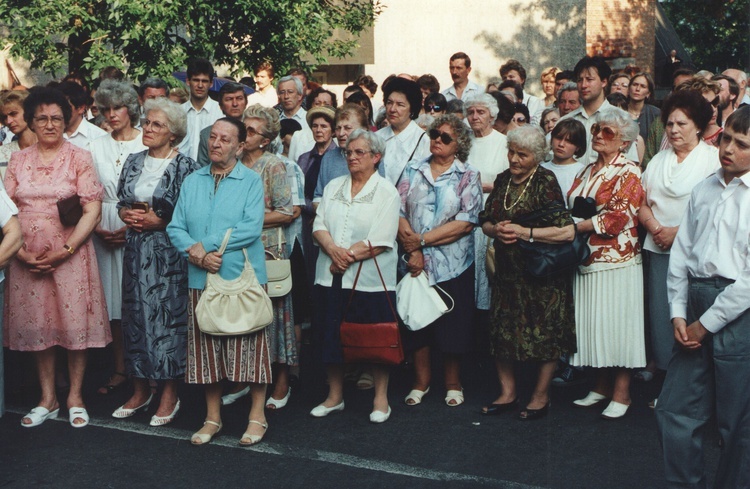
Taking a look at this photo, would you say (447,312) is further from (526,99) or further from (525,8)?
(525,8)

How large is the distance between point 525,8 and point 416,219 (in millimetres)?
15505

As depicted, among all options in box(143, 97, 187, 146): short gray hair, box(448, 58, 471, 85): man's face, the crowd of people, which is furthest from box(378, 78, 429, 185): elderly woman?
box(448, 58, 471, 85): man's face

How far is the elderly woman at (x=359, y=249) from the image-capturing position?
658 centimetres

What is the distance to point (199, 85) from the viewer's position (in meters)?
9.37

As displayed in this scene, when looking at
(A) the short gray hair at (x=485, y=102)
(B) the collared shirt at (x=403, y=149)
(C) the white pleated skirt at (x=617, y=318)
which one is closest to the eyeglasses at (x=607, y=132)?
(C) the white pleated skirt at (x=617, y=318)

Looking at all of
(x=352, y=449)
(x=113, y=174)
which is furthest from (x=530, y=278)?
(x=113, y=174)

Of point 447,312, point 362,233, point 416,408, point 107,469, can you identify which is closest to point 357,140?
point 362,233

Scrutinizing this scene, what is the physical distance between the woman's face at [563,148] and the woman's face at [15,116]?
12.6 feet

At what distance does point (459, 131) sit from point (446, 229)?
26.6 inches

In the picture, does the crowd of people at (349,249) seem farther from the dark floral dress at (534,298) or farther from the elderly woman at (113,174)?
the elderly woman at (113,174)

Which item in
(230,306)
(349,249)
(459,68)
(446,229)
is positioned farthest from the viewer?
(459,68)

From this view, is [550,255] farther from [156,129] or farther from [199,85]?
[199,85]

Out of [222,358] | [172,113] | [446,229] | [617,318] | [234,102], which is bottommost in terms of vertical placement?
[222,358]

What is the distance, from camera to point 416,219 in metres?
6.91
